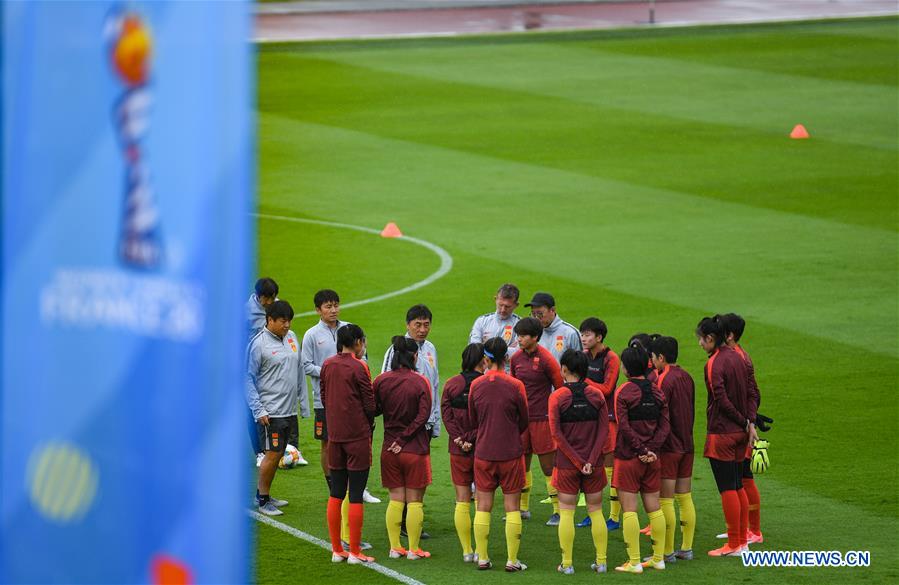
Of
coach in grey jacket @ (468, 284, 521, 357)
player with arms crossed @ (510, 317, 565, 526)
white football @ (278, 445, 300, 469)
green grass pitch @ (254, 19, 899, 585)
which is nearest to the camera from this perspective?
player with arms crossed @ (510, 317, 565, 526)

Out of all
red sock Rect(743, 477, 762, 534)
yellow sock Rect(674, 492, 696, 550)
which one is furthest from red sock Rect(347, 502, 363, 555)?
red sock Rect(743, 477, 762, 534)

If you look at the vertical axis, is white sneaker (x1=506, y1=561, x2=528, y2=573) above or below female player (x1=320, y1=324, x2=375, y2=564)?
below

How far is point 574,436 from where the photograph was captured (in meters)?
10.1

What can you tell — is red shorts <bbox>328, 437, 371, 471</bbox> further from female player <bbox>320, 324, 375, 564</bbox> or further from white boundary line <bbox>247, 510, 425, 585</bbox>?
white boundary line <bbox>247, 510, 425, 585</bbox>

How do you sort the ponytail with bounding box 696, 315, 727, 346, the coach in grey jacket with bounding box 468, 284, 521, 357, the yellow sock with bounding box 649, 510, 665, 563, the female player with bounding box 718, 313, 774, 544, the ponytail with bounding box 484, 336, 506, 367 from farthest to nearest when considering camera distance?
1. the coach in grey jacket with bounding box 468, 284, 521, 357
2. the female player with bounding box 718, 313, 774, 544
3. the ponytail with bounding box 696, 315, 727, 346
4. the yellow sock with bounding box 649, 510, 665, 563
5. the ponytail with bounding box 484, 336, 506, 367

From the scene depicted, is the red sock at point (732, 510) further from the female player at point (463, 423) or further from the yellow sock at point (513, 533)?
the female player at point (463, 423)

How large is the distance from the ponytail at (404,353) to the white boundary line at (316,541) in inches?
57.6

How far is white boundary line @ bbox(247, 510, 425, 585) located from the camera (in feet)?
33.1

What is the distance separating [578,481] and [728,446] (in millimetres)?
1294

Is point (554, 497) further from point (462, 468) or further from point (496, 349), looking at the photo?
point (496, 349)

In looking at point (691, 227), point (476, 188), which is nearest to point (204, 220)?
point (691, 227)

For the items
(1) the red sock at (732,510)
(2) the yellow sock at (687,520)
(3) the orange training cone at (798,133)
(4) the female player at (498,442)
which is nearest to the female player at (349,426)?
(4) the female player at (498,442)

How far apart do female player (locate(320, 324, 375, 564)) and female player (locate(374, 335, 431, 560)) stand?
0.47 ft

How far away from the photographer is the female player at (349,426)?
10.4m
